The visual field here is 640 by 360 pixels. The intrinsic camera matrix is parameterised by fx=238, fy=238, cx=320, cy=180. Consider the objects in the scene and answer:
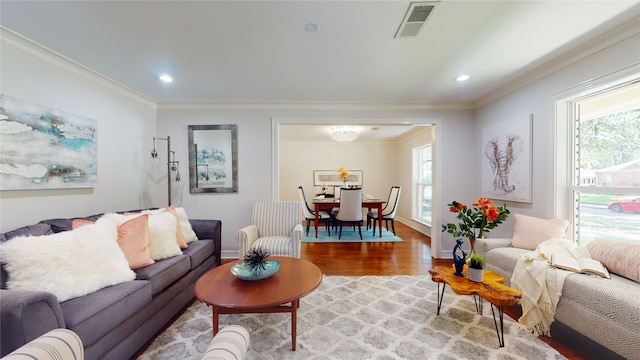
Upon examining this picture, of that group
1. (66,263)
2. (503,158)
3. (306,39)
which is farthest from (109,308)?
(503,158)

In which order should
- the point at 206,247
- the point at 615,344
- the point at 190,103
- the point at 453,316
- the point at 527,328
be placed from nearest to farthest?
the point at 615,344 → the point at 527,328 → the point at 453,316 → the point at 206,247 → the point at 190,103

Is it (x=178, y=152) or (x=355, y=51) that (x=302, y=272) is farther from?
(x=178, y=152)

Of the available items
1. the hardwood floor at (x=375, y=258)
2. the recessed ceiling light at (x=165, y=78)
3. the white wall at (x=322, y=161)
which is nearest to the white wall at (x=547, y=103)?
the hardwood floor at (x=375, y=258)

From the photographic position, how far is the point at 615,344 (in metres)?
1.46

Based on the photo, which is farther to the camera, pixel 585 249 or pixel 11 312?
pixel 585 249

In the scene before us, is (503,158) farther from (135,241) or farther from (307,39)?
(135,241)

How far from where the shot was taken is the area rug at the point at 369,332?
1.67 metres

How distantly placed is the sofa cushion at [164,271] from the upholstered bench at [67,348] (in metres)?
1.12

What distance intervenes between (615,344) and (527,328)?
515 millimetres

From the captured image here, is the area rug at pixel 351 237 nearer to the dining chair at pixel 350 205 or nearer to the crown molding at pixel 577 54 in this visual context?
the dining chair at pixel 350 205

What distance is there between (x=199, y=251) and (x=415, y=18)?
2867 mm

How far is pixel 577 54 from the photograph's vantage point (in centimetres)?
219

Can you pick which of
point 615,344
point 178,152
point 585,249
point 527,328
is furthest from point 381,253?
point 178,152

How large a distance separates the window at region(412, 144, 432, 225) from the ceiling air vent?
13.0ft
